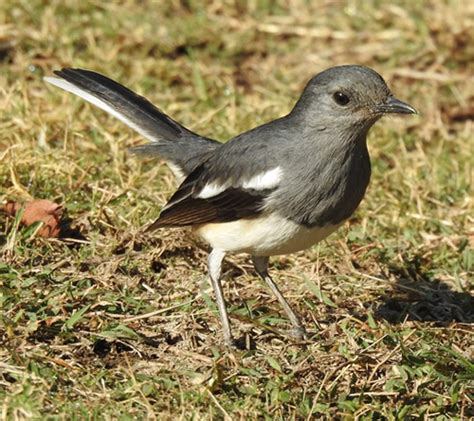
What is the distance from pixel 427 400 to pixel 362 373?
370 mm

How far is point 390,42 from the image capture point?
33.2ft

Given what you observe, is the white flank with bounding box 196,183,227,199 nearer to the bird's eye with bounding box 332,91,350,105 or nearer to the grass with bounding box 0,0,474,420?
the grass with bounding box 0,0,474,420

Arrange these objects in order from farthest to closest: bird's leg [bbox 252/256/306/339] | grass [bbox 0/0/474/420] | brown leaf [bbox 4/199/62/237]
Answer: brown leaf [bbox 4/199/62/237], bird's leg [bbox 252/256/306/339], grass [bbox 0/0/474/420]

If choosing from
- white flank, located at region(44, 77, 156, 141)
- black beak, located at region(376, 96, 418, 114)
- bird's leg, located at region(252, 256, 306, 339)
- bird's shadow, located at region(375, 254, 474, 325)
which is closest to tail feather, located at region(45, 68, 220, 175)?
white flank, located at region(44, 77, 156, 141)

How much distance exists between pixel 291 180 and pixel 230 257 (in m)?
1.42

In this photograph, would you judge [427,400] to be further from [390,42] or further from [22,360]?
[390,42]

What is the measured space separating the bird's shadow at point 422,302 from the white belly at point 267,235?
1055 mm

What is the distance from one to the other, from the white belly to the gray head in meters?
0.61

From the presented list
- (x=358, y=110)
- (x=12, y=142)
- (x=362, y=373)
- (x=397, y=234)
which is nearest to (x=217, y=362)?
(x=362, y=373)

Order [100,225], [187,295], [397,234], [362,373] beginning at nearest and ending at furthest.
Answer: [362,373]
[187,295]
[100,225]
[397,234]

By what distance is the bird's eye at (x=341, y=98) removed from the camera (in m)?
5.72

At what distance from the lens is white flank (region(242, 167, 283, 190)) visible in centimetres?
559

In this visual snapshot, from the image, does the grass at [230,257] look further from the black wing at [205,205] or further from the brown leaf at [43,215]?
the black wing at [205,205]

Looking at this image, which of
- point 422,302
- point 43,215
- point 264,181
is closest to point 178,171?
point 43,215
